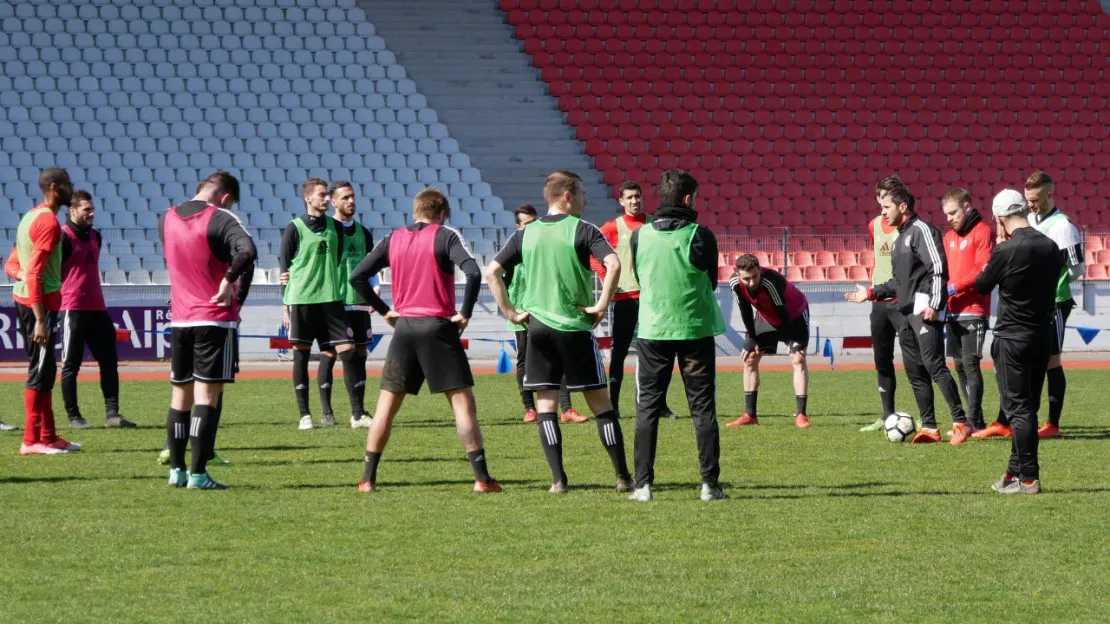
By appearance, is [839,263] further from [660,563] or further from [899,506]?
[660,563]

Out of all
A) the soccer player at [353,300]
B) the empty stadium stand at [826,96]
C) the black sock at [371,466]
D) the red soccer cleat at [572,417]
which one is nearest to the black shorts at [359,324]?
the soccer player at [353,300]

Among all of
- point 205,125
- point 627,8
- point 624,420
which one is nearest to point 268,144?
point 205,125

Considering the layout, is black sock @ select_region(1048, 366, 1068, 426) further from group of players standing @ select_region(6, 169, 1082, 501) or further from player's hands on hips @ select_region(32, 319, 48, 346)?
player's hands on hips @ select_region(32, 319, 48, 346)

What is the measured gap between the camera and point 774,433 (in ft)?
37.5

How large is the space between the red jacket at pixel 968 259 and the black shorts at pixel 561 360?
157 inches

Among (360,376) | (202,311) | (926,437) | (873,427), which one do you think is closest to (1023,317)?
(926,437)

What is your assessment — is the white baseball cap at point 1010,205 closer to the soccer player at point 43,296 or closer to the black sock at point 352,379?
the soccer player at point 43,296

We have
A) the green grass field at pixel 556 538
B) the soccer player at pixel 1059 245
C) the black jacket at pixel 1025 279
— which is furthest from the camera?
the soccer player at pixel 1059 245

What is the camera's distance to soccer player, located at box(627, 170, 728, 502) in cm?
752

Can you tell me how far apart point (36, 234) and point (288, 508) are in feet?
11.0

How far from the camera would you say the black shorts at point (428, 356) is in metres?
7.77

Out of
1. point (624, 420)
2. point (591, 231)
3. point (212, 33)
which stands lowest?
point (624, 420)

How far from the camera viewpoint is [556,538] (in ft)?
21.4

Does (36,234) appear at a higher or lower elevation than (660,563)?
higher
